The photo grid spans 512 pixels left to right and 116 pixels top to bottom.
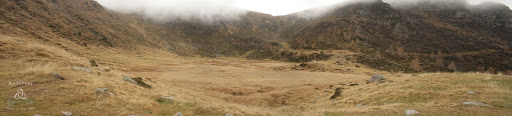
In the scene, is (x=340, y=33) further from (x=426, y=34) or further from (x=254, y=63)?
(x=254, y=63)

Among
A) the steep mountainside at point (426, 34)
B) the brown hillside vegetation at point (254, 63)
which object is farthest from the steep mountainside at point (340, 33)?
the brown hillside vegetation at point (254, 63)

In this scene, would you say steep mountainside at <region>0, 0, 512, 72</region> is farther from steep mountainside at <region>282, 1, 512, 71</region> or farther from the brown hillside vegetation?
the brown hillside vegetation

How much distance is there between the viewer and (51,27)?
171 ft

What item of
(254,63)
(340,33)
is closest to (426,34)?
(340,33)

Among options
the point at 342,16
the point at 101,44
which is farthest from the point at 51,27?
the point at 342,16

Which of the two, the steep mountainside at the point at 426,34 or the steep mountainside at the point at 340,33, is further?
the steep mountainside at the point at 426,34

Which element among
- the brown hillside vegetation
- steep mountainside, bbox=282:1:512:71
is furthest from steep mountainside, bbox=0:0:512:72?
the brown hillside vegetation

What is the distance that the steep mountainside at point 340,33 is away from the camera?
56.3m

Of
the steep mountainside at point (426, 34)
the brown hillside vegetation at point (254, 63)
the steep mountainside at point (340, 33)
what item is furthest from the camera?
the steep mountainside at point (426, 34)

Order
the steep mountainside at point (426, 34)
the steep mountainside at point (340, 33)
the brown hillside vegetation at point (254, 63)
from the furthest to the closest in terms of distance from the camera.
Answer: the steep mountainside at point (426, 34)
the steep mountainside at point (340, 33)
the brown hillside vegetation at point (254, 63)

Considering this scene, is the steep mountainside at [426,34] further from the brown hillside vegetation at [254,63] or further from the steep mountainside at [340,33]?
the brown hillside vegetation at [254,63]

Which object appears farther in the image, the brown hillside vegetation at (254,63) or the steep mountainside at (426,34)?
the steep mountainside at (426,34)

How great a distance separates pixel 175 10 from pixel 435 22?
16653cm

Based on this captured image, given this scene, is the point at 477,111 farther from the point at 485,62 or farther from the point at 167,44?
the point at 167,44
